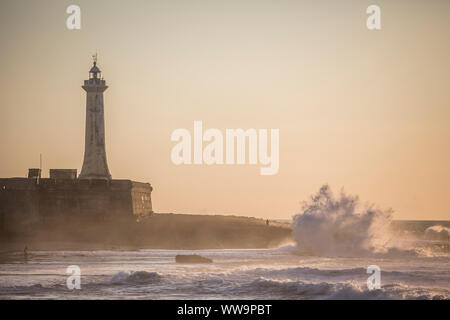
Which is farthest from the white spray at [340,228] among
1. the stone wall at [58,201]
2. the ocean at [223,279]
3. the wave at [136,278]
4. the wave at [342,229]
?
the wave at [136,278]

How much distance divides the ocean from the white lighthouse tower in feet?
41.7

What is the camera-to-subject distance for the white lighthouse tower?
169 ft

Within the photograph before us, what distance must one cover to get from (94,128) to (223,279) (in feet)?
81.7

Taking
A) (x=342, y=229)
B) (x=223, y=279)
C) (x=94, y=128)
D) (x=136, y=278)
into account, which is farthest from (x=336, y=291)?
(x=94, y=128)

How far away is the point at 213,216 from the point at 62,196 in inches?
481

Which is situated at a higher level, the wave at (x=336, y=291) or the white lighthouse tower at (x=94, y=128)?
the white lighthouse tower at (x=94, y=128)

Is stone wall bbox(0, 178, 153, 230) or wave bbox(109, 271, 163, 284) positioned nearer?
wave bbox(109, 271, 163, 284)

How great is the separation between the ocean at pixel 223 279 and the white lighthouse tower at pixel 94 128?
12.7 metres

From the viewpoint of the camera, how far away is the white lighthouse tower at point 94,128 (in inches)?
2025

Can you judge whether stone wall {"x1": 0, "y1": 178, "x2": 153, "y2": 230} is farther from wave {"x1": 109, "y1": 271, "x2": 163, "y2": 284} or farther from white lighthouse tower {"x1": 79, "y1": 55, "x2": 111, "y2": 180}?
wave {"x1": 109, "y1": 271, "x2": 163, "y2": 284}

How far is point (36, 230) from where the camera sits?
52031 mm

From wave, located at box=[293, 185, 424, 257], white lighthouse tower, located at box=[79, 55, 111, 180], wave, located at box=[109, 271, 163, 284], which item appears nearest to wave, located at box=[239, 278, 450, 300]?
wave, located at box=[109, 271, 163, 284]

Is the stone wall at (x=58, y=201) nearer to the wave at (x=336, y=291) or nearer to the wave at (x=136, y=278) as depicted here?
the wave at (x=136, y=278)

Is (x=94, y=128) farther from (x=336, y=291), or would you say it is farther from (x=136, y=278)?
(x=336, y=291)
